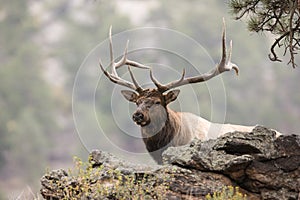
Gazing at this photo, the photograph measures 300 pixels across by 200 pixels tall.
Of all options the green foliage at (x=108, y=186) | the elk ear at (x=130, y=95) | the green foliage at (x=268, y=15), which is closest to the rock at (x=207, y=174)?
the green foliage at (x=108, y=186)

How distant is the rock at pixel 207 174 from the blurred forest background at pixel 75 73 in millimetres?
33634

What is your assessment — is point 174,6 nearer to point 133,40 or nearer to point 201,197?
point 133,40

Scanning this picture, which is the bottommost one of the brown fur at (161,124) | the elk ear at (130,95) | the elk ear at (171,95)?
the brown fur at (161,124)

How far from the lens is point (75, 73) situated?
170 ft

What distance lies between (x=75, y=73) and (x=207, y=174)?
4576cm

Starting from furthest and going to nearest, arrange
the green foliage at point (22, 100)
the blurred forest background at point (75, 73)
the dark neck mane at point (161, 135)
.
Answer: the blurred forest background at point (75, 73), the green foliage at point (22, 100), the dark neck mane at point (161, 135)

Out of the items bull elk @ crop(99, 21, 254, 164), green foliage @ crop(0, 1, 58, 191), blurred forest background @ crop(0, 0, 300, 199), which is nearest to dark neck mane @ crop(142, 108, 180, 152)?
bull elk @ crop(99, 21, 254, 164)

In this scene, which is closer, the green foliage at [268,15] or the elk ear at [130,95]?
the green foliage at [268,15]

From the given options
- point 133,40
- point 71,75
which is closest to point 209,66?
point 133,40

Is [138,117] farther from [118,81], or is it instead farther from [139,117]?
[118,81]

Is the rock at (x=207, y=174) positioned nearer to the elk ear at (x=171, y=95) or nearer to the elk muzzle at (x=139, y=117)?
the elk muzzle at (x=139, y=117)

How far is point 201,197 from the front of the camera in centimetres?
620

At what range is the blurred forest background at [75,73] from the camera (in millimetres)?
43531

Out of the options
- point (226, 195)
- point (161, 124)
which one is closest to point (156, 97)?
point (161, 124)
